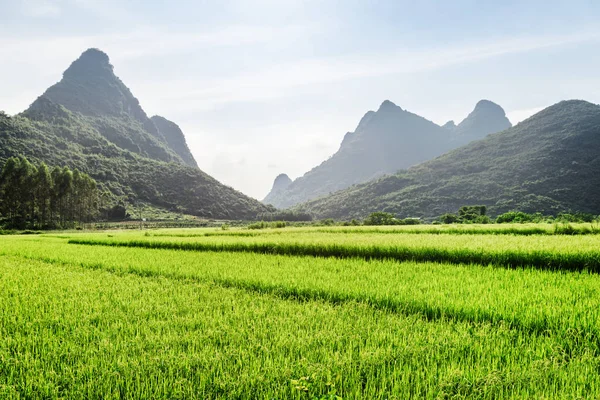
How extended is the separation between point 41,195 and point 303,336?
71.3m

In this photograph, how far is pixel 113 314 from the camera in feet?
17.2

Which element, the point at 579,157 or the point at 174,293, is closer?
the point at 174,293

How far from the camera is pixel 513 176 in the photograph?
10325 centimetres

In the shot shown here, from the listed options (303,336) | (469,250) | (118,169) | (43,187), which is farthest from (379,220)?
(118,169)

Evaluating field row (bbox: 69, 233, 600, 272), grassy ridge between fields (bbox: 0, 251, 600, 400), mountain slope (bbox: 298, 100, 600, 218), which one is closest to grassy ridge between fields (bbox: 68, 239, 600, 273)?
field row (bbox: 69, 233, 600, 272)

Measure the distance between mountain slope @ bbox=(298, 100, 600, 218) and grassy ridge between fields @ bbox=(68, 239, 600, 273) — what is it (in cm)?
8553

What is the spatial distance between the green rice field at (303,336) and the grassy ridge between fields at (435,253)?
85.7 inches

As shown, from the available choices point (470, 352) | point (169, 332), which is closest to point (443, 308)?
point (470, 352)

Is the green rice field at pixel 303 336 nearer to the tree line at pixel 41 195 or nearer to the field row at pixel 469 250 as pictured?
the field row at pixel 469 250

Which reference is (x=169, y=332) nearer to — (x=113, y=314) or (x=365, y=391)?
(x=113, y=314)

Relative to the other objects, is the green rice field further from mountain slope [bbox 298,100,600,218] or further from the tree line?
mountain slope [bbox 298,100,600,218]

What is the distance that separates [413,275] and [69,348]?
7.07 m

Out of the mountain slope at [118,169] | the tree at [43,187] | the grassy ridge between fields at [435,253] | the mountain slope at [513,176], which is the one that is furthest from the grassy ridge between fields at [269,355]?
the mountain slope at [118,169]

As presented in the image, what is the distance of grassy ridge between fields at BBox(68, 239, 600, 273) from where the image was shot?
9779 millimetres
